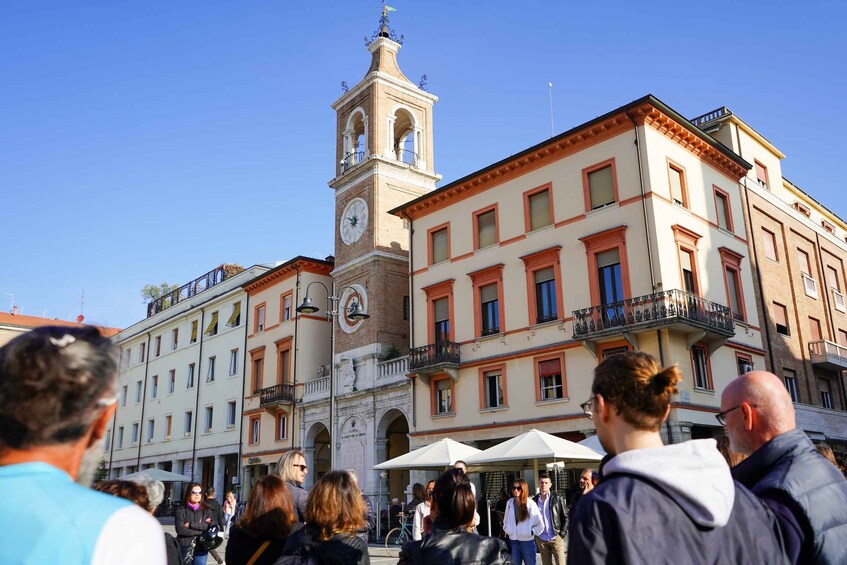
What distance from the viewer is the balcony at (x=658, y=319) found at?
21.4 metres

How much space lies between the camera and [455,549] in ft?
15.0

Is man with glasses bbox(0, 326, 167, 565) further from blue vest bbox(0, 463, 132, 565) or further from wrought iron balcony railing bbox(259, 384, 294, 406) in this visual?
wrought iron balcony railing bbox(259, 384, 294, 406)

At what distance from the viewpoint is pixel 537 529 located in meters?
11.7

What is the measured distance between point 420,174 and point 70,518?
113 ft

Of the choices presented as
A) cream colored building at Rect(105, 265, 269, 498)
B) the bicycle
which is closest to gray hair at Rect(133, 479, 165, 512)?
the bicycle

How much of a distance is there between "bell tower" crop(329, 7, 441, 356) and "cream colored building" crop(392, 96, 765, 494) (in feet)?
11.3

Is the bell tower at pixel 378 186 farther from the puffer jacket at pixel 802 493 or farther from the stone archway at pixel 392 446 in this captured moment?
the puffer jacket at pixel 802 493

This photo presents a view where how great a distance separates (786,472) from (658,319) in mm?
19016

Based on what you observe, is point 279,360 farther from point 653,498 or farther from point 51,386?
point 51,386

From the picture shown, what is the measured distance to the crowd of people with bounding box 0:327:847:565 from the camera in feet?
4.98

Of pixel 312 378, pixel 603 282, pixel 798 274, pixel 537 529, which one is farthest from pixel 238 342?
pixel 537 529

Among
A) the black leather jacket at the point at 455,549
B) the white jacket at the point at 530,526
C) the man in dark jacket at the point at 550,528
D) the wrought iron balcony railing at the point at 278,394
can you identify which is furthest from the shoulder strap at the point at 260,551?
the wrought iron balcony railing at the point at 278,394

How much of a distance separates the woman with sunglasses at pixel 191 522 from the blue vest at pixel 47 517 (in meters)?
10.1

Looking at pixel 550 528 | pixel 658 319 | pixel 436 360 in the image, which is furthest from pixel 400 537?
pixel 658 319
